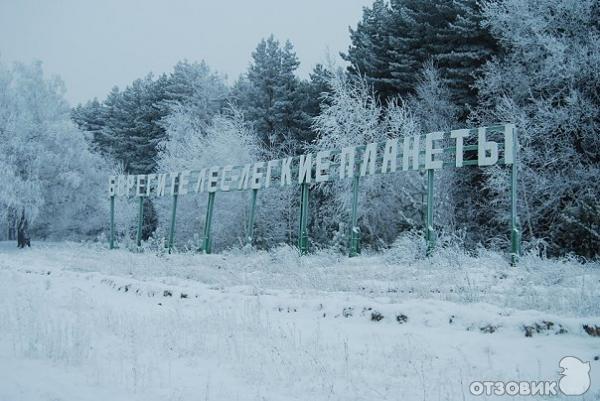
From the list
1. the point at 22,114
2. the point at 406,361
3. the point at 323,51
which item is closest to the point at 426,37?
the point at 323,51

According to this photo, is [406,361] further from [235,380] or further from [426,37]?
[426,37]

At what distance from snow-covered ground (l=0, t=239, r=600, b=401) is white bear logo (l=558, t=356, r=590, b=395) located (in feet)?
0.30

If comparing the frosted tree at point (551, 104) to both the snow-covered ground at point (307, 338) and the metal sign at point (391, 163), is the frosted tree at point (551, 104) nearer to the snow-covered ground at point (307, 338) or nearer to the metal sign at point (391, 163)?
the metal sign at point (391, 163)

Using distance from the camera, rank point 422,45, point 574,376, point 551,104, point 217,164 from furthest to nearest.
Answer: point 217,164, point 422,45, point 551,104, point 574,376

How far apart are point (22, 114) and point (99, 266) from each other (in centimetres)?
2051

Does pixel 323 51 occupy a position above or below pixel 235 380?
above

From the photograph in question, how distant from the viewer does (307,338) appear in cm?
577

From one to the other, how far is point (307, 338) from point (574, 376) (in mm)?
2812

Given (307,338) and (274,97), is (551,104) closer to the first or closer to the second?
(307,338)

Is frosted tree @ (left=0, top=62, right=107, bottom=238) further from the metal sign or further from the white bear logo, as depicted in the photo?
the white bear logo

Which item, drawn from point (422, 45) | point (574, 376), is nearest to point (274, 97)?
point (422, 45)

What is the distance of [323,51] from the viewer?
1011 inches

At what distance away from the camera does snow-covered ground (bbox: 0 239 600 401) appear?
4344 millimetres

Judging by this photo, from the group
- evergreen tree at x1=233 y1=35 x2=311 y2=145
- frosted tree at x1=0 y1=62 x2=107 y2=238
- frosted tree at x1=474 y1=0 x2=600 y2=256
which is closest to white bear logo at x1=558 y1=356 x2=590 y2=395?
frosted tree at x1=474 y1=0 x2=600 y2=256
